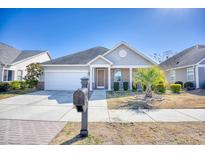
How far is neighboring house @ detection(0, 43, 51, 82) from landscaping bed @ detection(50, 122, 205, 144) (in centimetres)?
1672

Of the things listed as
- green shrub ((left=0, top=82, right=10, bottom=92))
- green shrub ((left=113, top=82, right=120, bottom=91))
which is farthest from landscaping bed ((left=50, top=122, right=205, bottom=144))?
green shrub ((left=0, top=82, right=10, bottom=92))

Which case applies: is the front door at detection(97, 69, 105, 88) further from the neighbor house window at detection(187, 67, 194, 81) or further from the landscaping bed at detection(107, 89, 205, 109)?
the neighbor house window at detection(187, 67, 194, 81)

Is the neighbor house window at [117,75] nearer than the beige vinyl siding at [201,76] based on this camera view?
No

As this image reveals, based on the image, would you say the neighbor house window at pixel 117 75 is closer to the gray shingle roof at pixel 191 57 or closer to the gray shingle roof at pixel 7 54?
the gray shingle roof at pixel 191 57

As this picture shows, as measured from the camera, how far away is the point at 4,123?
4902 millimetres

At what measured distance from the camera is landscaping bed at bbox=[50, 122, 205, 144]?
11.6 feet

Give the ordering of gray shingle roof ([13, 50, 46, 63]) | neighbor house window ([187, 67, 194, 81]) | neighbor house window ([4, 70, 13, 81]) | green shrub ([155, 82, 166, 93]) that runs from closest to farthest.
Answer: green shrub ([155, 82, 166, 93]) → neighbor house window ([187, 67, 194, 81]) → neighbor house window ([4, 70, 13, 81]) → gray shingle roof ([13, 50, 46, 63])

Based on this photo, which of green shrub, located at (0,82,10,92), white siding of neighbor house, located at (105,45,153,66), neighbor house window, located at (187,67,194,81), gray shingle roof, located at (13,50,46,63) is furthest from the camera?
gray shingle roof, located at (13,50,46,63)

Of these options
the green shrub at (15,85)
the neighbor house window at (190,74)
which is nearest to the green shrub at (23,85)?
the green shrub at (15,85)

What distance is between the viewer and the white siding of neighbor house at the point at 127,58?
1638 cm

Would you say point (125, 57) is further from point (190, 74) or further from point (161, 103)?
point (161, 103)

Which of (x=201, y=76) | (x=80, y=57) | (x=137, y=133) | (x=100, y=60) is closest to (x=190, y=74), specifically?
(x=201, y=76)

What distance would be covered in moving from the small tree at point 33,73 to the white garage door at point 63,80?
1130 mm
